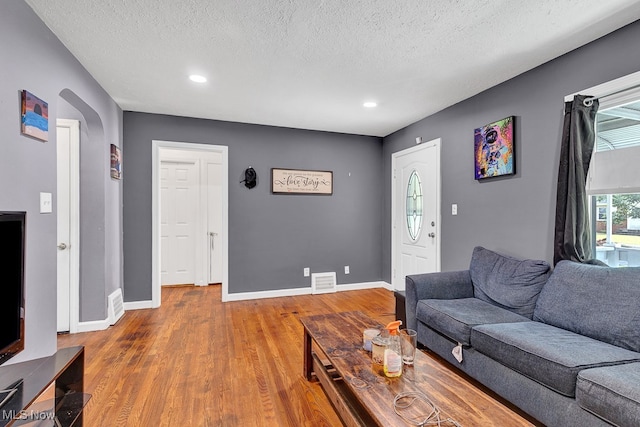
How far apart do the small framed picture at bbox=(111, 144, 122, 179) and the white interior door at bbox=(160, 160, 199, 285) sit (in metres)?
1.41

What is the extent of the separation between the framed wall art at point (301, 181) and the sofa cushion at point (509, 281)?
2.49 meters

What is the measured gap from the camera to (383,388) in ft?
4.48

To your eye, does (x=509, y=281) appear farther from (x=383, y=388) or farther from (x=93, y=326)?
(x=93, y=326)

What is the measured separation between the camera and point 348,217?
4910mm

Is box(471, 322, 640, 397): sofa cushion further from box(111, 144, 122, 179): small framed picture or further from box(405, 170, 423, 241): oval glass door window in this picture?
box(111, 144, 122, 179): small framed picture

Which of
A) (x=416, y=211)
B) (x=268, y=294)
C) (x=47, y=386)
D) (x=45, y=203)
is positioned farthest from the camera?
(x=268, y=294)

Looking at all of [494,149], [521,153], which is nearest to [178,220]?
[494,149]

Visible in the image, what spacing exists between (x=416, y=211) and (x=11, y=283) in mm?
3977

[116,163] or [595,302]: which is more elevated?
[116,163]

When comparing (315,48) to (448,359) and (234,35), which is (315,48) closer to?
(234,35)

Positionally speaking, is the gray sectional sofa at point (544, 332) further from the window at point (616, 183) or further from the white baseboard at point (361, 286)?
the white baseboard at point (361, 286)

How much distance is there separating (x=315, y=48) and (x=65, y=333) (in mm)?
3543

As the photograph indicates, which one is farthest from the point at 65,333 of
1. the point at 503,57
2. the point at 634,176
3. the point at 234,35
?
the point at 634,176

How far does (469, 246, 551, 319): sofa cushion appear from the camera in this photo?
236 centimetres
